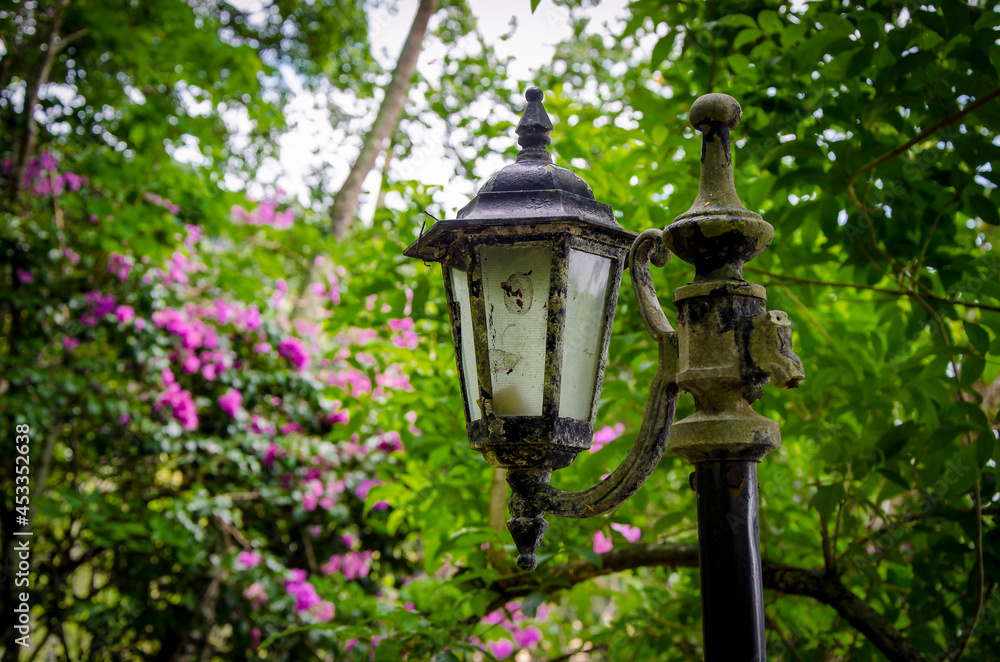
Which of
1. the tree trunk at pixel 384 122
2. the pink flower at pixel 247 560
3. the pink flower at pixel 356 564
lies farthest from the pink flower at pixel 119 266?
the pink flower at pixel 356 564

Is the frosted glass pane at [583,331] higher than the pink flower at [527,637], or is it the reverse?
the frosted glass pane at [583,331]

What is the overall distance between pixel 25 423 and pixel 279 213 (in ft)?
9.32

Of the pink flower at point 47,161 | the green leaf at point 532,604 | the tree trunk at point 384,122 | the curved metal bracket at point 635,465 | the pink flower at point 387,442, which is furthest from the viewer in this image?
the tree trunk at point 384,122

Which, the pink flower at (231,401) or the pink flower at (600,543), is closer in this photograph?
the pink flower at (600,543)

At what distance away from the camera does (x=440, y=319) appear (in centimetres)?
280

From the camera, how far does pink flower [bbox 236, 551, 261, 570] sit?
447cm

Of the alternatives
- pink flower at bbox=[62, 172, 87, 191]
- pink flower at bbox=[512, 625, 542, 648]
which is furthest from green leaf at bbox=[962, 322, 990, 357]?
pink flower at bbox=[62, 172, 87, 191]

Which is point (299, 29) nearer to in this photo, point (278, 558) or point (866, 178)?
point (278, 558)

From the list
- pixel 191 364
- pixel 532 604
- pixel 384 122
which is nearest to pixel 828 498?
pixel 532 604

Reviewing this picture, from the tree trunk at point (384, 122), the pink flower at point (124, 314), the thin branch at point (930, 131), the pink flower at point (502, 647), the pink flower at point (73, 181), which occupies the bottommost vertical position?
the pink flower at point (502, 647)

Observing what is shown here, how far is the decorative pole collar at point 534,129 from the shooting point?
1.41 meters

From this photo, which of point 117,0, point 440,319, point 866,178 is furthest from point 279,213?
point 866,178

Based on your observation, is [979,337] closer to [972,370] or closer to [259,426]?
[972,370]

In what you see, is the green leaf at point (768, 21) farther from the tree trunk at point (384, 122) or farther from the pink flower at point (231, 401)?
the tree trunk at point (384, 122)
